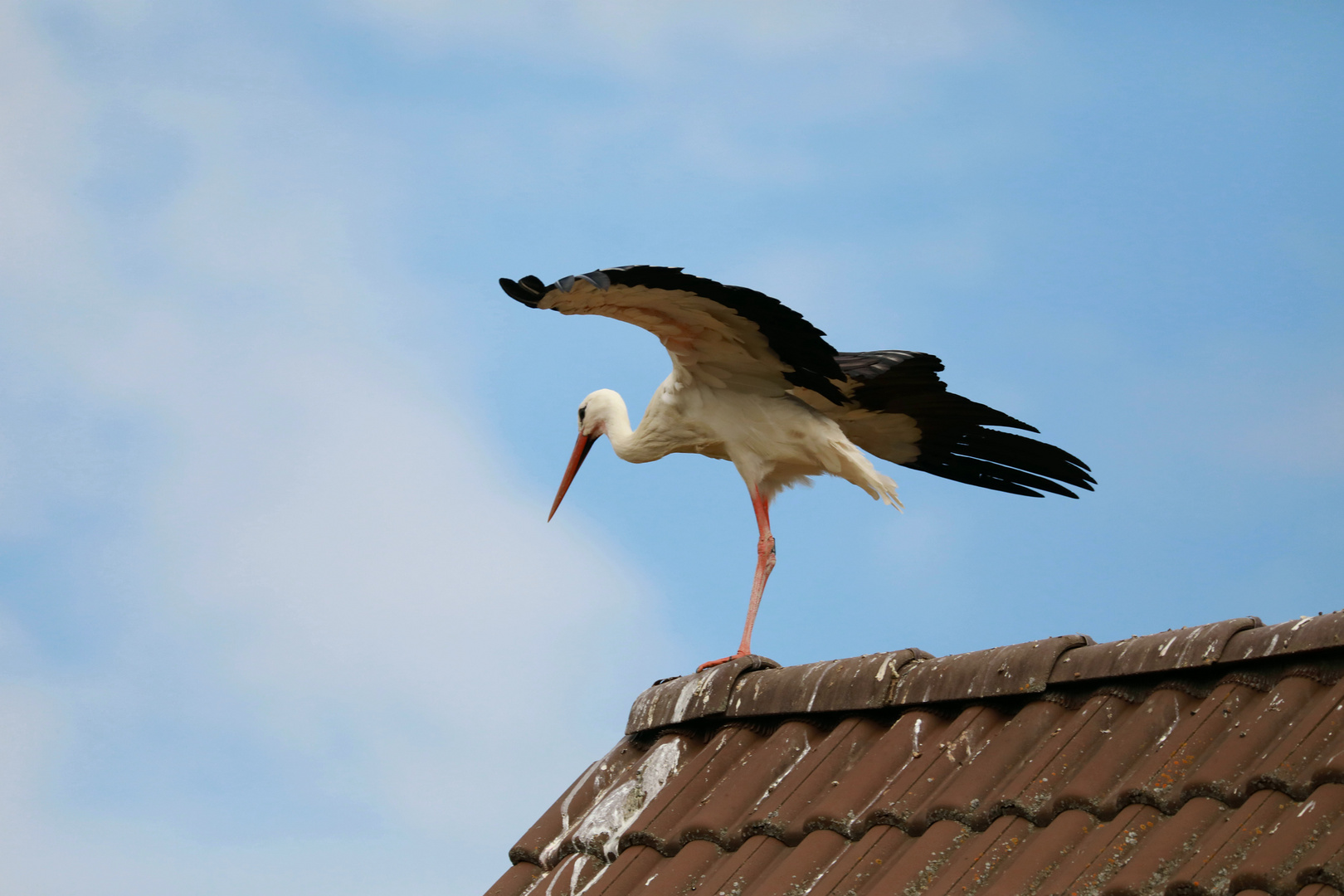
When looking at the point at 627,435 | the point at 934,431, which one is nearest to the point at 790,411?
the point at 934,431

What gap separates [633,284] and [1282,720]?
2.66 m

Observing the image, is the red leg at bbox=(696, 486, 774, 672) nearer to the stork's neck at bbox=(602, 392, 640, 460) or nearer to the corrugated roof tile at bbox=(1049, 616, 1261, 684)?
the stork's neck at bbox=(602, 392, 640, 460)

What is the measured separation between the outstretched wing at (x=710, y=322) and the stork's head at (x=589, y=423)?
1261 mm

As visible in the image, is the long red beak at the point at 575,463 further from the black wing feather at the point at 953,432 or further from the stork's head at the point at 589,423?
the black wing feather at the point at 953,432

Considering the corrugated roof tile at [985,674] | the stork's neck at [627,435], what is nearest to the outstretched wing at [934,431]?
the stork's neck at [627,435]

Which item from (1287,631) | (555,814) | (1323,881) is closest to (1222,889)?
(1323,881)

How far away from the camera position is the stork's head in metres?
6.96

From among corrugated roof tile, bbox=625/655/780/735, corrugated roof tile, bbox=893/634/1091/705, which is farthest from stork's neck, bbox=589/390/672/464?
corrugated roof tile, bbox=893/634/1091/705

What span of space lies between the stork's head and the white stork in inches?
17.4

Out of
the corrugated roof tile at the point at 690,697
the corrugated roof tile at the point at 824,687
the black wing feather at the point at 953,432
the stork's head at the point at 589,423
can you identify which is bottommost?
Result: the corrugated roof tile at the point at 824,687

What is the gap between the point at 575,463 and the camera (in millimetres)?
7449

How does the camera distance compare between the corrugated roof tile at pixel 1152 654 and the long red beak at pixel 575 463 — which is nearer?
the corrugated roof tile at pixel 1152 654

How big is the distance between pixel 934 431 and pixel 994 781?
Result: 10.6 ft

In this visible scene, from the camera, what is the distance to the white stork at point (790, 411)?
509 centimetres
